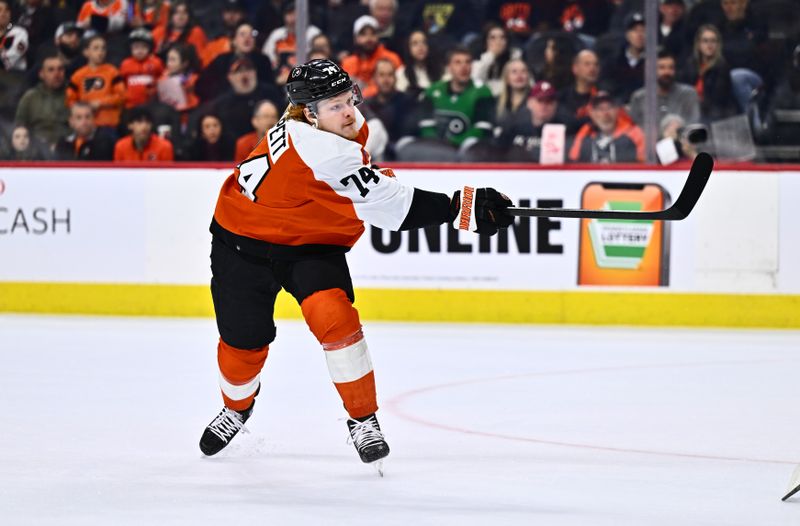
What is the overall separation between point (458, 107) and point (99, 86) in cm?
197

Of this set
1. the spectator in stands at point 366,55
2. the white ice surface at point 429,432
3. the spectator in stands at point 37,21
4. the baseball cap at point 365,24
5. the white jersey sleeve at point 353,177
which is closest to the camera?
the white ice surface at point 429,432

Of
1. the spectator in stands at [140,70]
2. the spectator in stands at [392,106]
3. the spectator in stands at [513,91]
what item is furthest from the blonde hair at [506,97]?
the spectator in stands at [140,70]

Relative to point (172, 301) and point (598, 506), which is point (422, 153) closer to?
point (172, 301)

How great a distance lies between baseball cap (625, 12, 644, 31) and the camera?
23.0ft

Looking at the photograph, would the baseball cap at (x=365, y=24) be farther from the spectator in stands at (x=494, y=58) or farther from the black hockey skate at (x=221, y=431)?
the black hockey skate at (x=221, y=431)

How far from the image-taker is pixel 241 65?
762cm

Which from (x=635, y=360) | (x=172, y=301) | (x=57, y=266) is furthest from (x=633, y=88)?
(x=57, y=266)

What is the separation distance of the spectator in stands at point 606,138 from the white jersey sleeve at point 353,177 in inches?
146

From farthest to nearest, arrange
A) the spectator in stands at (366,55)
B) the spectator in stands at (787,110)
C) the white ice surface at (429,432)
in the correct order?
the spectator in stands at (366,55)
the spectator in stands at (787,110)
the white ice surface at (429,432)

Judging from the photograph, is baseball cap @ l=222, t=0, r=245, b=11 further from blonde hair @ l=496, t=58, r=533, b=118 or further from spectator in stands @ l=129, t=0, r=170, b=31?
blonde hair @ l=496, t=58, r=533, b=118

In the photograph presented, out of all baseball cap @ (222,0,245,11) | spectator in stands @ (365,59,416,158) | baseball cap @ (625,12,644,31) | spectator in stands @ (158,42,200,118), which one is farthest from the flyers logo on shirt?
baseball cap @ (625,12,644,31)

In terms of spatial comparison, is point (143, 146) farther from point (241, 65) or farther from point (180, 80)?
point (241, 65)

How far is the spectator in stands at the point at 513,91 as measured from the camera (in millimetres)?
7226

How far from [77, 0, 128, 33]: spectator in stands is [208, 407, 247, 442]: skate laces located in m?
4.54
